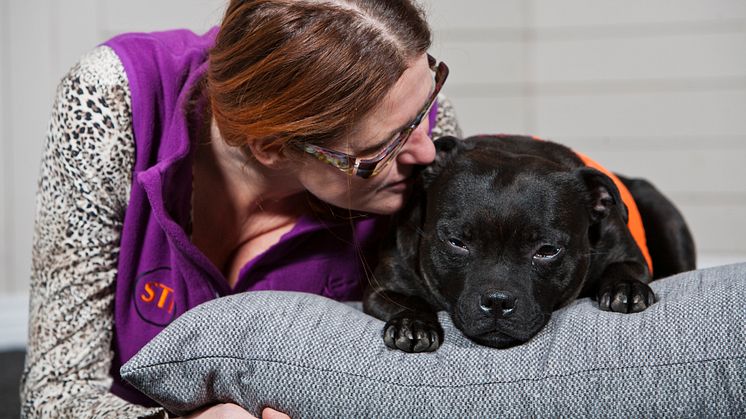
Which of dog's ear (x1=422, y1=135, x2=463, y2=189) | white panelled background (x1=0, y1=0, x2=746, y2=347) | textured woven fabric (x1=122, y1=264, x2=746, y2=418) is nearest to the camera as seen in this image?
textured woven fabric (x1=122, y1=264, x2=746, y2=418)

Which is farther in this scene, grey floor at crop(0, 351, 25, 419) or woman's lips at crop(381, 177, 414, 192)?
grey floor at crop(0, 351, 25, 419)

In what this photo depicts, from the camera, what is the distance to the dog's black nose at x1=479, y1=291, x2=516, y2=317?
1.68 meters

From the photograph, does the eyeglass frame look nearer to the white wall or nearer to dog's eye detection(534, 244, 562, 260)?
dog's eye detection(534, 244, 562, 260)

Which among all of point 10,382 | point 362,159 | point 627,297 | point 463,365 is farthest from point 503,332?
point 10,382

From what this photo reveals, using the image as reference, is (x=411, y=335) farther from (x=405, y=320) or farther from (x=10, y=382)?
(x=10, y=382)

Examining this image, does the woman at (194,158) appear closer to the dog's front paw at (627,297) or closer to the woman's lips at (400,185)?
the woman's lips at (400,185)

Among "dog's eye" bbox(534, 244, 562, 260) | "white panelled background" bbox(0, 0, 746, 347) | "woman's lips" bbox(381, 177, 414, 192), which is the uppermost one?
"woman's lips" bbox(381, 177, 414, 192)

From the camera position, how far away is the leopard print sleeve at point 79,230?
6.49 feet

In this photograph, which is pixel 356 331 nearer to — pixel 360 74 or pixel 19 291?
pixel 360 74

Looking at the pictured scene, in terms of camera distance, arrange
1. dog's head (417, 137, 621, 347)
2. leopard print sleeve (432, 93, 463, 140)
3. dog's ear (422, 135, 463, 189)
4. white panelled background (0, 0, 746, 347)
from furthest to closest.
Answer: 1. white panelled background (0, 0, 746, 347)
2. leopard print sleeve (432, 93, 463, 140)
3. dog's ear (422, 135, 463, 189)
4. dog's head (417, 137, 621, 347)

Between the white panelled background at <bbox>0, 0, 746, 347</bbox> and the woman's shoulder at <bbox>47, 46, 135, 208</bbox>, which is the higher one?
the woman's shoulder at <bbox>47, 46, 135, 208</bbox>

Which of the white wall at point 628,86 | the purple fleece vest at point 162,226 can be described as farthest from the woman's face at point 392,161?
the white wall at point 628,86

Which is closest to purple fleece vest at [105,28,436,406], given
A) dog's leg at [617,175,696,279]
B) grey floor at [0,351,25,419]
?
dog's leg at [617,175,696,279]

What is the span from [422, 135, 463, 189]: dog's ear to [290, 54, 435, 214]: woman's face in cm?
4
